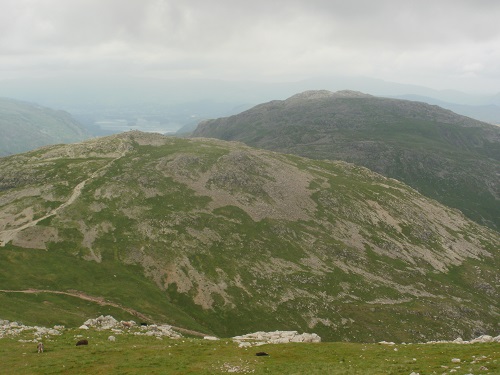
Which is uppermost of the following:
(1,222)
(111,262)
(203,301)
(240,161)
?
(240,161)

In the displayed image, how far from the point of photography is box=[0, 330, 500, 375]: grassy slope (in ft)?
126

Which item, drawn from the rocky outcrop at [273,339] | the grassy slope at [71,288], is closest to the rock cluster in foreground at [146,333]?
the rocky outcrop at [273,339]

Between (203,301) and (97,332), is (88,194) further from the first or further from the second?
(97,332)

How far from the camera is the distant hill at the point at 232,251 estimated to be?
349 ft

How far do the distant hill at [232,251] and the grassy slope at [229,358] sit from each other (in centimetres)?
3672

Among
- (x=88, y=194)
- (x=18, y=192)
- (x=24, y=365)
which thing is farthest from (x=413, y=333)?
(x=18, y=192)

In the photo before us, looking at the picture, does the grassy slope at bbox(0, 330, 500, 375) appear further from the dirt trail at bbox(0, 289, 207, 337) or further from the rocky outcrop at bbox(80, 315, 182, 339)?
the dirt trail at bbox(0, 289, 207, 337)

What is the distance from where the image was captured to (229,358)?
44719 mm

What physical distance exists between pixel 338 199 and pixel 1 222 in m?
141

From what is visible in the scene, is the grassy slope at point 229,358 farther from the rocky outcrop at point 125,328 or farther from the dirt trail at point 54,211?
the dirt trail at point 54,211

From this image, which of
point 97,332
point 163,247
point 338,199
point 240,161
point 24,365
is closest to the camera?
point 24,365

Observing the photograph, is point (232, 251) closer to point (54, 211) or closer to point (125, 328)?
point (54, 211)

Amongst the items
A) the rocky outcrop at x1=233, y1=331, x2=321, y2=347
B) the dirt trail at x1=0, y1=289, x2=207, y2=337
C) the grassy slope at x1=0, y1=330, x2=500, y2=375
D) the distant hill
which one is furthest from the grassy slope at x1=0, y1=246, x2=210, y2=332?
the rocky outcrop at x1=233, y1=331, x2=321, y2=347

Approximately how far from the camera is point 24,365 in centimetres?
4041
